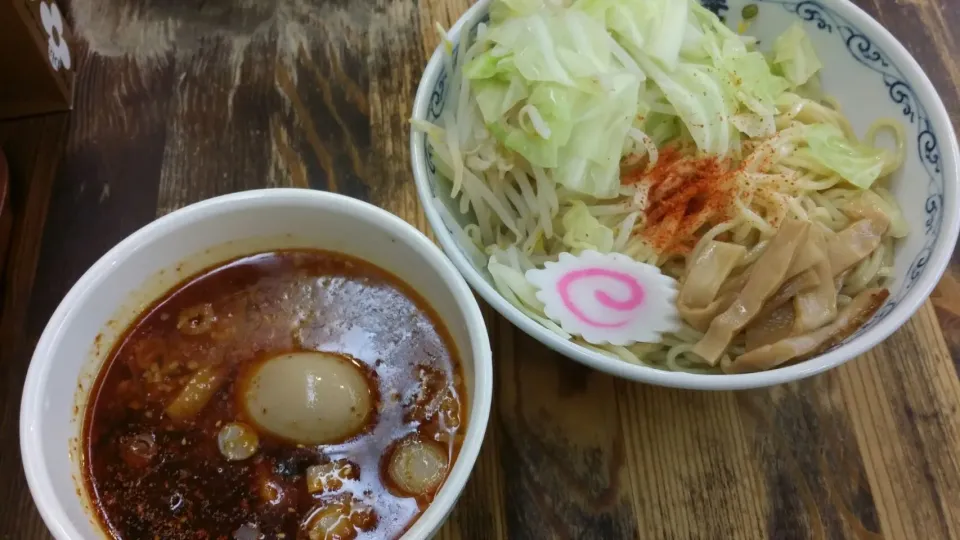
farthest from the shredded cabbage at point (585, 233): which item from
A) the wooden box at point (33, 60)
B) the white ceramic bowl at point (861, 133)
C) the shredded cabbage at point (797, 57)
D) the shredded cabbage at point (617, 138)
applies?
the wooden box at point (33, 60)

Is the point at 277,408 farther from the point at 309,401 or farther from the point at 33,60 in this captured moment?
the point at 33,60

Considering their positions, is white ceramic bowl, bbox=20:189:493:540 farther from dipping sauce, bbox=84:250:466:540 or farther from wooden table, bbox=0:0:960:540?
wooden table, bbox=0:0:960:540

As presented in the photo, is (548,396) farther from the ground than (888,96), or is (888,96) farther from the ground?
(888,96)

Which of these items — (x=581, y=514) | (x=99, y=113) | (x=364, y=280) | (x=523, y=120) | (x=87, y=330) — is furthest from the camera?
(x=99, y=113)

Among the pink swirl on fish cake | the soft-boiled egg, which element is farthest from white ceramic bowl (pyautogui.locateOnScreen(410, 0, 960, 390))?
the soft-boiled egg

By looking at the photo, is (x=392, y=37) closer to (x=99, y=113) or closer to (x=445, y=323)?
(x=99, y=113)

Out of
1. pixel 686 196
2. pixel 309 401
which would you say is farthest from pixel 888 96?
pixel 309 401

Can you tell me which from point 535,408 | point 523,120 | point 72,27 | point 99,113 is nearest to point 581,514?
point 535,408
